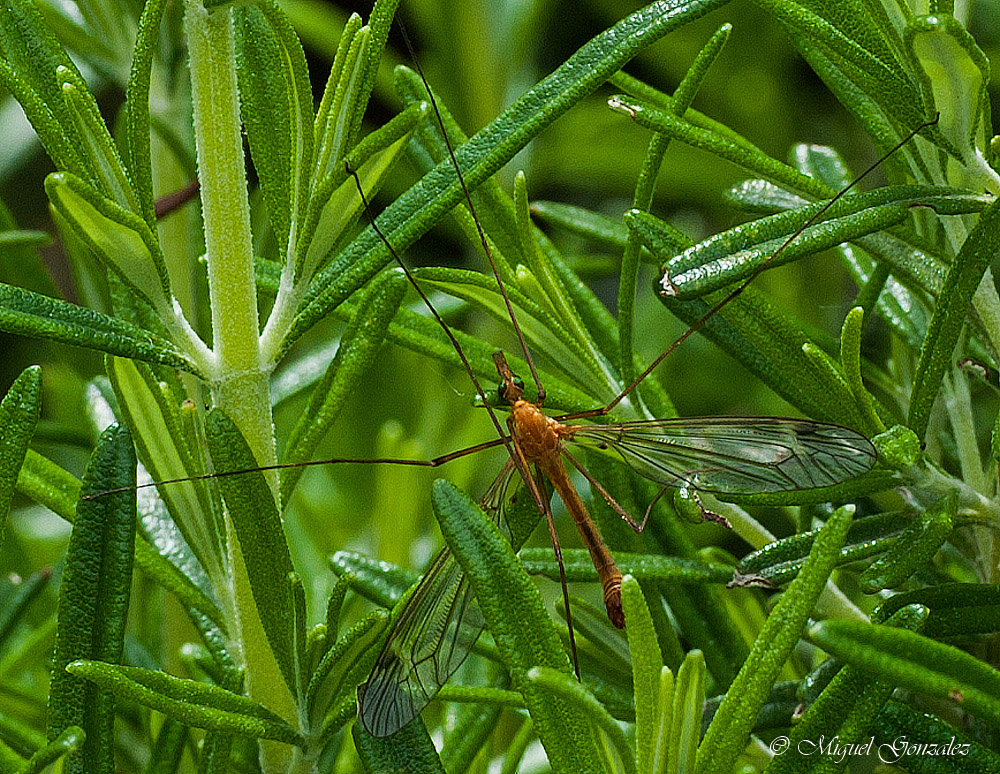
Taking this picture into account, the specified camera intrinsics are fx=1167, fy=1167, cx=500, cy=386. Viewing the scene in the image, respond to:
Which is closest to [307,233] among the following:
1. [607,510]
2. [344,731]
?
[607,510]

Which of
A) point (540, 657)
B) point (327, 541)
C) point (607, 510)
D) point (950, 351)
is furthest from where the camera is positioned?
point (327, 541)

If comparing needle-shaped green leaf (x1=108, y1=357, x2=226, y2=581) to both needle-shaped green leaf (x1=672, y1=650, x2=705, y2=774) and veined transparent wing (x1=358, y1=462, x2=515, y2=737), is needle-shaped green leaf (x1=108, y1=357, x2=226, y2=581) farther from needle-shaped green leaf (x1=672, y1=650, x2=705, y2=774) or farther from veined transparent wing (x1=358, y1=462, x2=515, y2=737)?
needle-shaped green leaf (x1=672, y1=650, x2=705, y2=774)

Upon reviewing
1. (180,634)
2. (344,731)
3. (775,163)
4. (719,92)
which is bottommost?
(344,731)

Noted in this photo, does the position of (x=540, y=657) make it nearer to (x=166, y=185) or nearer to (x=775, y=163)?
(x=775, y=163)

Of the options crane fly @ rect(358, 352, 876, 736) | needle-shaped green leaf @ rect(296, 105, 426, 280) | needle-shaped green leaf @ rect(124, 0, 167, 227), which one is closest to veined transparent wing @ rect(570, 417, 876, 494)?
crane fly @ rect(358, 352, 876, 736)

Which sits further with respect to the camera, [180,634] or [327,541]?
[327,541]

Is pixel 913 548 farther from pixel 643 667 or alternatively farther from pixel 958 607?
pixel 643 667

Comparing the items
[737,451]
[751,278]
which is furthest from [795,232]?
[737,451]
